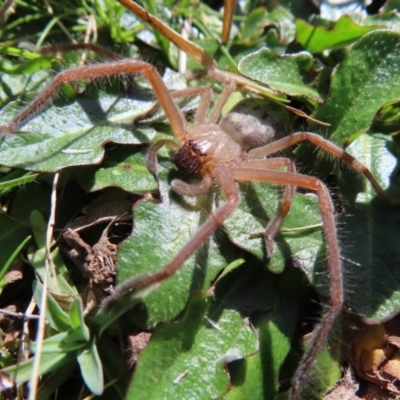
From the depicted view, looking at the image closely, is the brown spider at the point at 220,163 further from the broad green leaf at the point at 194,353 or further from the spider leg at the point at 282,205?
the broad green leaf at the point at 194,353

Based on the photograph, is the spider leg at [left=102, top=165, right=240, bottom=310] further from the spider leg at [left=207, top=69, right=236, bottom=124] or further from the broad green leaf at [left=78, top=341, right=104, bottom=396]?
the spider leg at [left=207, top=69, right=236, bottom=124]

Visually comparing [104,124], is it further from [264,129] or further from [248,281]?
[248,281]

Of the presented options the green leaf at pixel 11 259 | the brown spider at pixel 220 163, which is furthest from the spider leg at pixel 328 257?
the green leaf at pixel 11 259

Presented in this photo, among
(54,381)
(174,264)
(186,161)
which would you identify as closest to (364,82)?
(186,161)

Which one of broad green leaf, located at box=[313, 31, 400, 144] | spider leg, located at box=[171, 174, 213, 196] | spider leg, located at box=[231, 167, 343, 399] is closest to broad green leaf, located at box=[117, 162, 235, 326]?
spider leg, located at box=[171, 174, 213, 196]

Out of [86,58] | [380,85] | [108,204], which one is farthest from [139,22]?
[380,85]

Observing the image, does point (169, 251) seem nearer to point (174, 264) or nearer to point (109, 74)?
point (174, 264)
